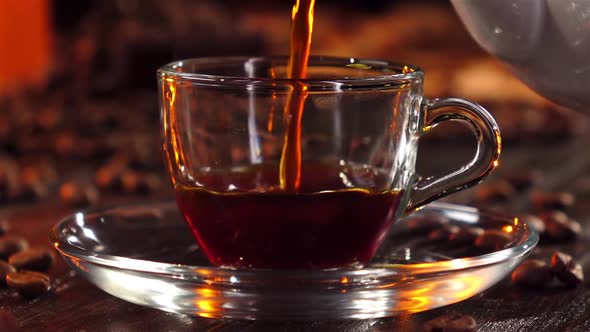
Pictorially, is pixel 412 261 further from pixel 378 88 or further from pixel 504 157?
pixel 504 157

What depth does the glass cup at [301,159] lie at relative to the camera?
65 centimetres

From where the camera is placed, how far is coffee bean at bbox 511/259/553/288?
726mm

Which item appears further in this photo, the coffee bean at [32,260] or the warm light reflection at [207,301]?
the coffee bean at [32,260]

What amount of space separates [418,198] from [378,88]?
120 millimetres

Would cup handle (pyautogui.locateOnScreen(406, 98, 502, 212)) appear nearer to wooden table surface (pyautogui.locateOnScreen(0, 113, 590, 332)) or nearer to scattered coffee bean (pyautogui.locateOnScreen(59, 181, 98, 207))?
wooden table surface (pyautogui.locateOnScreen(0, 113, 590, 332))

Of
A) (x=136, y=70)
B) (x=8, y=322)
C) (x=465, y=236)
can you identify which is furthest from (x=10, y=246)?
(x=136, y=70)

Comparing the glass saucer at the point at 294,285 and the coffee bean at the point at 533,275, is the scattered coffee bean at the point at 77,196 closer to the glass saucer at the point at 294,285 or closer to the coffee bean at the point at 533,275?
the glass saucer at the point at 294,285

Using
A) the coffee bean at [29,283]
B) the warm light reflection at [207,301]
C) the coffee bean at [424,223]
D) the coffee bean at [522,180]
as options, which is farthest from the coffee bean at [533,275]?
the coffee bean at [522,180]

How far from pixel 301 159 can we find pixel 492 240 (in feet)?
0.60

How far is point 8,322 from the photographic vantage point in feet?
2.06

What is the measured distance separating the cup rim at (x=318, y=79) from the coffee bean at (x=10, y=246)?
243 millimetres

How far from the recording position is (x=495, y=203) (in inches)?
44.6

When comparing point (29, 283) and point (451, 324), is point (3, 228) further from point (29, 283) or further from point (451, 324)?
point (451, 324)

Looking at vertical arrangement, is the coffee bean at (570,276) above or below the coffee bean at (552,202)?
above
